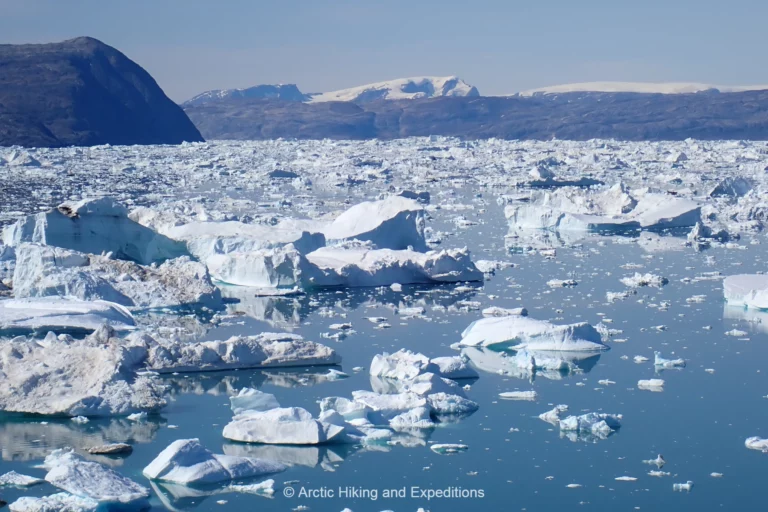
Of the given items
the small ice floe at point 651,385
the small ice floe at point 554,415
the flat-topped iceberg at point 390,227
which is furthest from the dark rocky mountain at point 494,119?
the small ice floe at point 554,415

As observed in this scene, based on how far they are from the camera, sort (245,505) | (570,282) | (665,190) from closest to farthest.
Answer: (245,505) < (570,282) < (665,190)

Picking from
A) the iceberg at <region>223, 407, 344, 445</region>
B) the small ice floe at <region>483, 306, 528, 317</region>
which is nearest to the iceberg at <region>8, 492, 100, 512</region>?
the iceberg at <region>223, 407, 344, 445</region>

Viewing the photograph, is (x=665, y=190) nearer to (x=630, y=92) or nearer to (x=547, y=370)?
(x=547, y=370)

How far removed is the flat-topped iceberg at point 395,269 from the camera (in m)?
8.53

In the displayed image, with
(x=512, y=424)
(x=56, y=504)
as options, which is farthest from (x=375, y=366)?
(x=56, y=504)

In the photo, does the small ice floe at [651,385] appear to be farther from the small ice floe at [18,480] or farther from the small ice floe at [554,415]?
the small ice floe at [18,480]

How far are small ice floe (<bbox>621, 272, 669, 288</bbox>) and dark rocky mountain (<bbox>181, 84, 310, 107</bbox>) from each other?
291ft

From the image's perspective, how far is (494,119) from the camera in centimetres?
6212

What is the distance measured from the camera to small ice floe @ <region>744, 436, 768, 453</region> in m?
4.48

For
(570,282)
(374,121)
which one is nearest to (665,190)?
(570,282)

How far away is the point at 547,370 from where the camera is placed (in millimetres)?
5805

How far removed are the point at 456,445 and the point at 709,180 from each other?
57.2ft

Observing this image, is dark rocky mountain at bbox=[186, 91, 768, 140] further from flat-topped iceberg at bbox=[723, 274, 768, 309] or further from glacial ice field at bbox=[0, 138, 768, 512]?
flat-topped iceberg at bbox=[723, 274, 768, 309]

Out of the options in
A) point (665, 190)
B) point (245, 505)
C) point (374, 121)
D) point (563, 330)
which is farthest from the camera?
point (374, 121)
